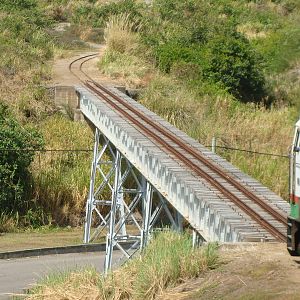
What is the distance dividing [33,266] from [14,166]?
22.1 feet

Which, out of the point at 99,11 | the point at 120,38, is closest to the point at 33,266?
the point at 120,38

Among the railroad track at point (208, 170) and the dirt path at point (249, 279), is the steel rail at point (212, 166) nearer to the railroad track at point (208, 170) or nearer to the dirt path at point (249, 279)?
the railroad track at point (208, 170)

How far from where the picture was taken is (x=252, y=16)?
59.9 meters

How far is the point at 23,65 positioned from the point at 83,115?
7416mm

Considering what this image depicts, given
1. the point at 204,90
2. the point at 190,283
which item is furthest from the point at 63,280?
the point at 204,90

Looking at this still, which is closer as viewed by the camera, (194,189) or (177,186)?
(194,189)

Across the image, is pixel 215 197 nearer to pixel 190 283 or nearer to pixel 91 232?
pixel 190 283

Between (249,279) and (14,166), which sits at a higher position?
(249,279)

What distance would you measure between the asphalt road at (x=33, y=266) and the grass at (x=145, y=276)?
736cm

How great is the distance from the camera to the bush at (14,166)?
29688mm

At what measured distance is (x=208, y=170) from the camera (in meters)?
18.6

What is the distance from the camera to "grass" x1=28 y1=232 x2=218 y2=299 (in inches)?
456

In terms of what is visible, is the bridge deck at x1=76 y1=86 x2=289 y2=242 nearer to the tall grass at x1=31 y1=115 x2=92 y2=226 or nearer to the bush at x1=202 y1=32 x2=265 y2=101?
the tall grass at x1=31 y1=115 x2=92 y2=226

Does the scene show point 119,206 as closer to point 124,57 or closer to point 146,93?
point 146,93
